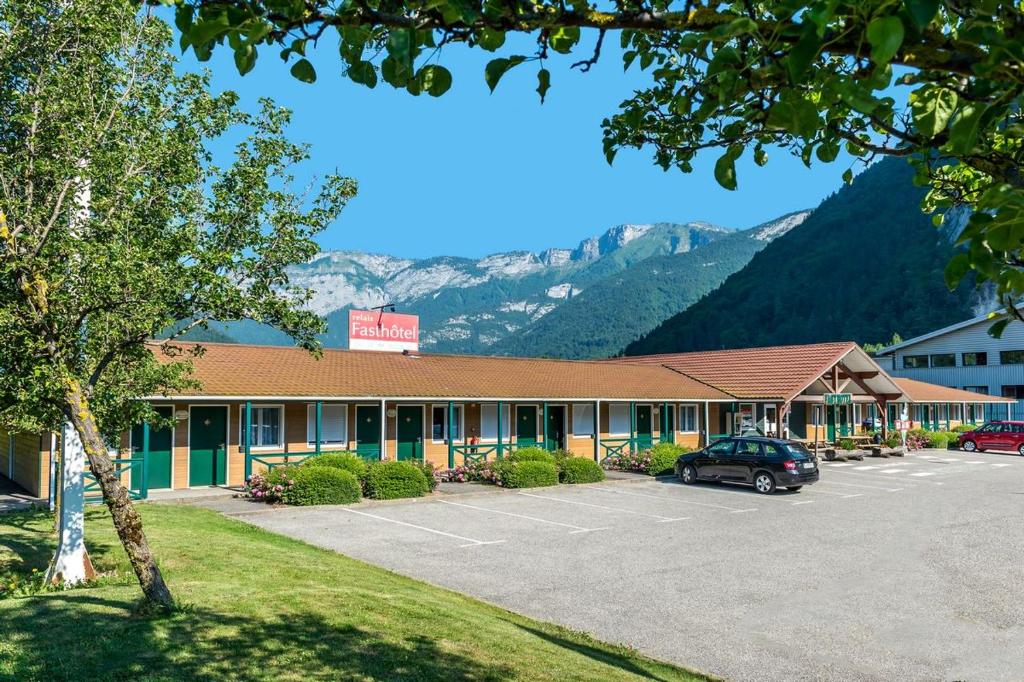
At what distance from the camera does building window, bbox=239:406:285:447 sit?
22.7 metres

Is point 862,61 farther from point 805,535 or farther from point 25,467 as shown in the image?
point 25,467

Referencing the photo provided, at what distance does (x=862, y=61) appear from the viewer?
3.16 meters

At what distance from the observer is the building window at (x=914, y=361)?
60312mm

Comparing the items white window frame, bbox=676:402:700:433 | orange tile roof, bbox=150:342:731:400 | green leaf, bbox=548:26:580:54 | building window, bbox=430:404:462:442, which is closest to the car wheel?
orange tile roof, bbox=150:342:731:400

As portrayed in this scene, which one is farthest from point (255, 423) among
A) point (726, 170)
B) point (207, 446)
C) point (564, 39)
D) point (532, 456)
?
point (726, 170)

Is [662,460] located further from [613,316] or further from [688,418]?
[613,316]

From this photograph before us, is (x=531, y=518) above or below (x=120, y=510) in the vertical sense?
below

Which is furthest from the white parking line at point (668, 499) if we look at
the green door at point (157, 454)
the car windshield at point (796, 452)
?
the green door at point (157, 454)

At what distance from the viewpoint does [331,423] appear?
24.3m

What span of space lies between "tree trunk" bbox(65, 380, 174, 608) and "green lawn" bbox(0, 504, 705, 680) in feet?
1.08

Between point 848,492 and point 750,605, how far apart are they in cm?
1468

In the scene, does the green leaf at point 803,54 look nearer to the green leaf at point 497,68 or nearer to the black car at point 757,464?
the green leaf at point 497,68

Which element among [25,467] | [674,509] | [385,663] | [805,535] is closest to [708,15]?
[385,663]

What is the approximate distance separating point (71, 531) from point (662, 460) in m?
20.7
